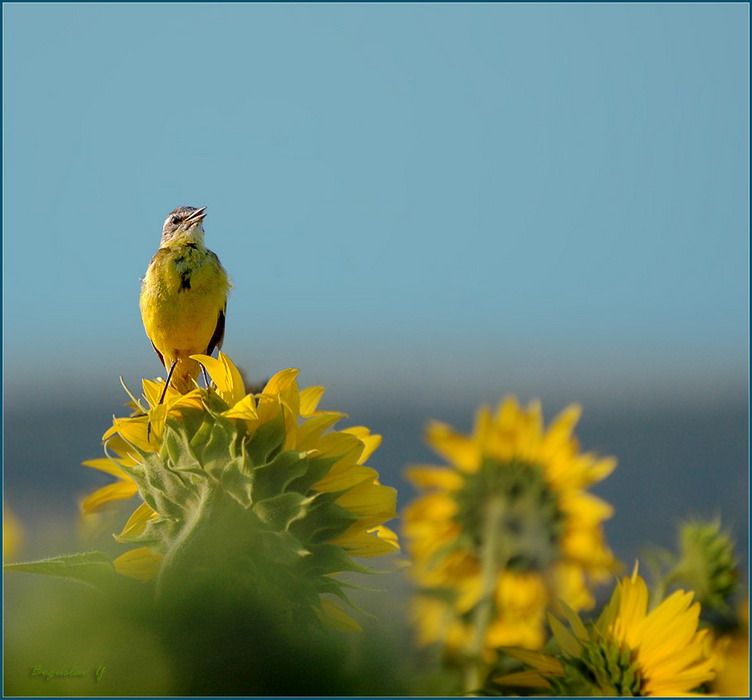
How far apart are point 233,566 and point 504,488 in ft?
7.05

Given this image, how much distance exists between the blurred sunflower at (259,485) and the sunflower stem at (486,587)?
18.4 inches

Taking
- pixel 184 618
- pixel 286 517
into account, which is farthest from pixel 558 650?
pixel 184 618

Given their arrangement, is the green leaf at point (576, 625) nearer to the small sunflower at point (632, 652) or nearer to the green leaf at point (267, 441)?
the small sunflower at point (632, 652)

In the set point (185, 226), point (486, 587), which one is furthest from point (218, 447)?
point (486, 587)

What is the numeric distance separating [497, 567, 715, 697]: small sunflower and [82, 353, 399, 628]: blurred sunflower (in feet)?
1.61

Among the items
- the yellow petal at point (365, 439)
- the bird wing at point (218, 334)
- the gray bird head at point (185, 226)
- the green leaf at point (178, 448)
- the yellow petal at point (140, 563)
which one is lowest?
the yellow petal at point (140, 563)

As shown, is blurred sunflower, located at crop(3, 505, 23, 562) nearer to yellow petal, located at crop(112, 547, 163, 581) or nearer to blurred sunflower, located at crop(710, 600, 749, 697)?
yellow petal, located at crop(112, 547, 163, 581)

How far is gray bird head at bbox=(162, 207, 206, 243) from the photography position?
2189 millimetres

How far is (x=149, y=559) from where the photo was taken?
1296 mm

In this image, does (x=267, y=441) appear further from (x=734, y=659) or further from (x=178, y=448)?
(x=734, y=659)

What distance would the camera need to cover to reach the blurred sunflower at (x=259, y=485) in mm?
1299

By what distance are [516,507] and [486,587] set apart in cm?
81

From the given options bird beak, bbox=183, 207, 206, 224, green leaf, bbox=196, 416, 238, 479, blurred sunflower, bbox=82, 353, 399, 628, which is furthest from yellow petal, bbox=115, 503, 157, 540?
bird beak, bbox=183, 207, 206, 224

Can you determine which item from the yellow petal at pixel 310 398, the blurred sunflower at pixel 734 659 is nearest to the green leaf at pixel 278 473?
the yellow petal at pixel 310 398
